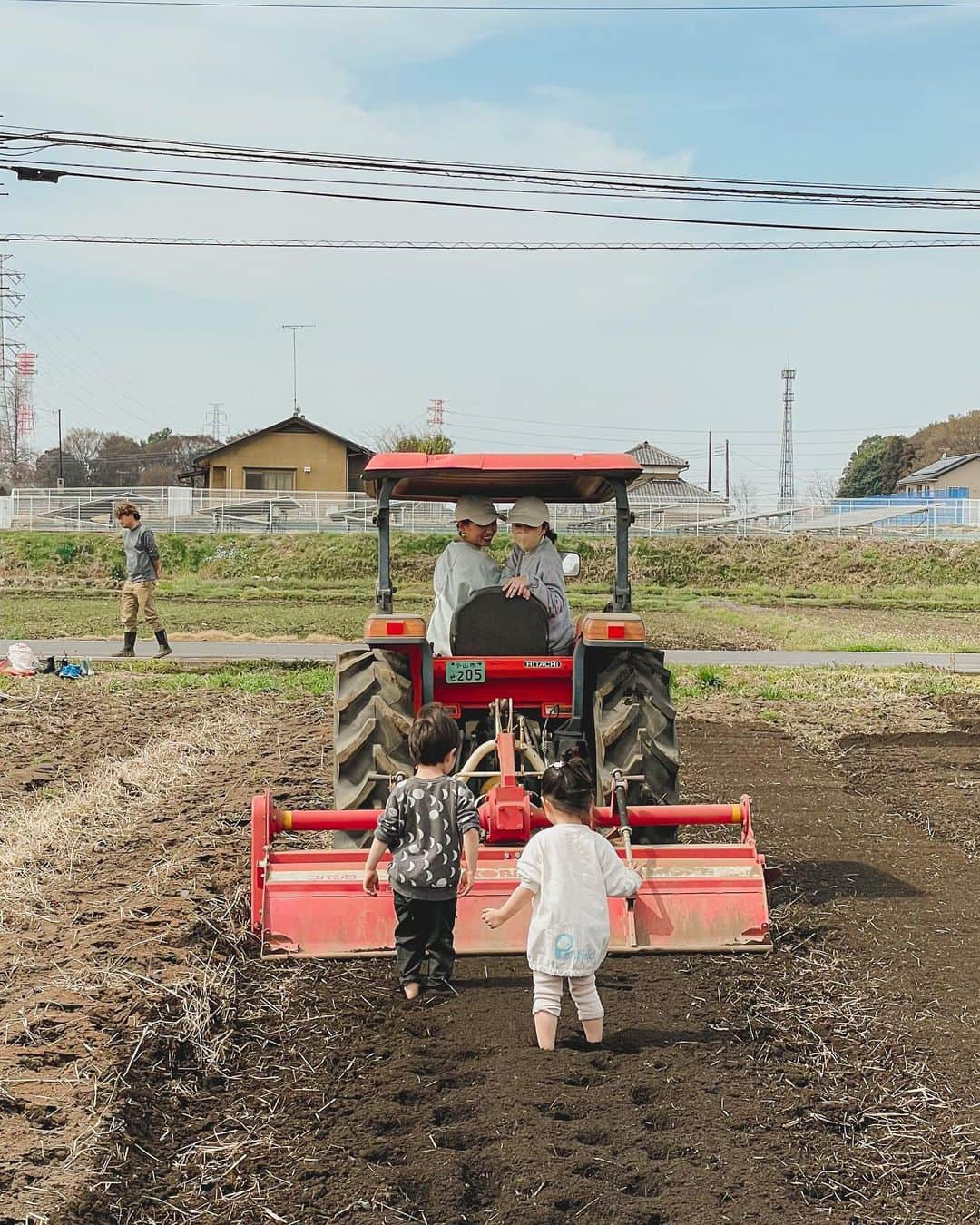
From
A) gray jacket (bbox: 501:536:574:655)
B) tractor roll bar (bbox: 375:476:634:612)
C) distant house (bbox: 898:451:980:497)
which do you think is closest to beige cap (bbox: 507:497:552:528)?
gray jacket (bbox: 501:536:574:655)

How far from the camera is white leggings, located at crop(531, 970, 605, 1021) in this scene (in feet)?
15.7

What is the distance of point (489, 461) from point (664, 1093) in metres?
3.15

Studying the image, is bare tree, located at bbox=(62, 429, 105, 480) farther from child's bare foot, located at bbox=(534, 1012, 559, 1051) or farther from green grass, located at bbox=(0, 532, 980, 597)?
child's bare foot, located at bbox=(534, 1012, 559, 1051)

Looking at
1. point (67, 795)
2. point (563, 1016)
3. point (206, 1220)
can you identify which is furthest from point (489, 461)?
point (67, 795)

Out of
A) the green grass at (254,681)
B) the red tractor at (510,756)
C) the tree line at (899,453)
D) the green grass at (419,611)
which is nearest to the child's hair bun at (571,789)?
the red tractor at (510,756)

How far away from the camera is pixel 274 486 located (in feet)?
190

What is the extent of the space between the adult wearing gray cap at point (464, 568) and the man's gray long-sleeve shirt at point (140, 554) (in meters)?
11.0

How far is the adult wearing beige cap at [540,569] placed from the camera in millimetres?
6723

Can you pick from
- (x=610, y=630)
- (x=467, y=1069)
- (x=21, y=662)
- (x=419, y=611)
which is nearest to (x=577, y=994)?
(x=467, y=1069)

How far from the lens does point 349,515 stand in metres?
47.7

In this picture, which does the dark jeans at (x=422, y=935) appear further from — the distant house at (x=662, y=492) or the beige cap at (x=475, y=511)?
the distant house at (x=662, y=492)

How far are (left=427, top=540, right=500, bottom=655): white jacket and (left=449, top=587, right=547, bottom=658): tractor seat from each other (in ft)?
0.48

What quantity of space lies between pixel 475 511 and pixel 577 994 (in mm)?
2786

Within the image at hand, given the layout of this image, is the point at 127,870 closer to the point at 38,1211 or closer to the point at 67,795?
the point at 67,795
